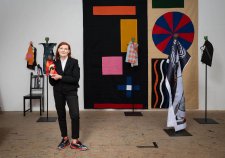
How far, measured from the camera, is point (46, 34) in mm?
5891

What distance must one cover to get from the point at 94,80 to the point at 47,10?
1.67 m

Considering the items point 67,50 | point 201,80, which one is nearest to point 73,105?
point 67,50

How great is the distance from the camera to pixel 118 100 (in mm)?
5930

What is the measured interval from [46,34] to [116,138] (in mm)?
2899

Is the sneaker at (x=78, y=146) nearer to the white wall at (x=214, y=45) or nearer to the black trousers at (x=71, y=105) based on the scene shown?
the black trousers at (x=71, y=105)

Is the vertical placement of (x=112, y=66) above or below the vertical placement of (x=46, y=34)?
below

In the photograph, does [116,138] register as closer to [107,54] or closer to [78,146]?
[78,146]

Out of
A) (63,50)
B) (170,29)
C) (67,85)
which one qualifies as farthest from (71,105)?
(170,29)

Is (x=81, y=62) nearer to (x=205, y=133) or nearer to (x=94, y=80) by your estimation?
(x=94, y=80)

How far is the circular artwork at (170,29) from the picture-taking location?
5.83 metres

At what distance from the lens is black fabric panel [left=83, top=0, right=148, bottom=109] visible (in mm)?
5844

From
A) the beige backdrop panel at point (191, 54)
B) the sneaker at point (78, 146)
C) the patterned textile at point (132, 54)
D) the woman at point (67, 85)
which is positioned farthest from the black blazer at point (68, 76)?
the beige backdrop panel at point (191, 54)

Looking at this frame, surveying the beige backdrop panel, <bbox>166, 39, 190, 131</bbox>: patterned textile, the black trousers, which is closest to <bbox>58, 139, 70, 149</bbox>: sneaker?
the black trousers

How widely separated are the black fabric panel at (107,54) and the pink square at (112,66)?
0.21ft
